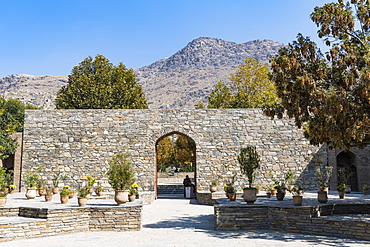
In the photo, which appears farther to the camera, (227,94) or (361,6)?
(227,94)

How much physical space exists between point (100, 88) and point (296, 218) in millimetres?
20891

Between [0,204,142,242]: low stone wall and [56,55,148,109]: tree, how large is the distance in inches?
688

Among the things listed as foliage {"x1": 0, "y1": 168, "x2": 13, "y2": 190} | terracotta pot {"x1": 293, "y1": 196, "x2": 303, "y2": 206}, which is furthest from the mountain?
terracotta pot {"x1": 293, "y1": 196, "x2": 303, "y2": 206}

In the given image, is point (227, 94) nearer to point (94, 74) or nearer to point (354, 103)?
point (94, 74)

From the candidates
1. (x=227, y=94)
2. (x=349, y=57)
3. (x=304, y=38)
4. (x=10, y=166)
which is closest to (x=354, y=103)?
(x=349, y=57)

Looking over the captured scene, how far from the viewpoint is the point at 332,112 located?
8.24 meters

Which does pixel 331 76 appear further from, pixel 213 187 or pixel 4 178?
pixel 4 178

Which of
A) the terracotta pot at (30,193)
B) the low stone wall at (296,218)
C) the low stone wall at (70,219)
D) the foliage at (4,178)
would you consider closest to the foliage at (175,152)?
the foliage at (4,178)

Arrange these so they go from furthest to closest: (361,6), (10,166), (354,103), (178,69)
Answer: (178,69), (10,166), (361,6), (354,103)

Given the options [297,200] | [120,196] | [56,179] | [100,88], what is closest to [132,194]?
[120,196]

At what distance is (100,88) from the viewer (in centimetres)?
2723

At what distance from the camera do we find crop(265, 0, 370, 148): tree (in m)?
8.47

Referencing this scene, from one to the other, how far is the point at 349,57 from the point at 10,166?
17.6 meters

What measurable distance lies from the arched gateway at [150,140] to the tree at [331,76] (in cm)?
723
